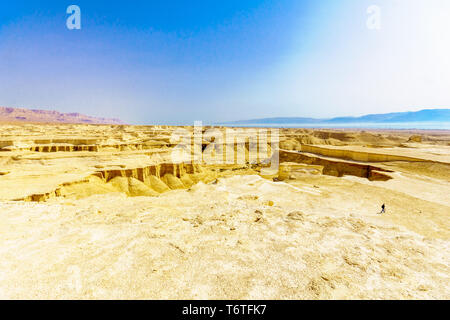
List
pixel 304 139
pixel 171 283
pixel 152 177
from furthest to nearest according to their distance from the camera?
pixel 304 139, pixel 152 177, pixel 171 283

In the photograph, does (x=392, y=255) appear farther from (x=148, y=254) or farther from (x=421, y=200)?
(x=421, y=200)

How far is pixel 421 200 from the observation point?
11.8 meters

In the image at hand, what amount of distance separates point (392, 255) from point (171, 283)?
5725 mm

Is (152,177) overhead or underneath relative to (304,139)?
underneath

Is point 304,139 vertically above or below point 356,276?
above

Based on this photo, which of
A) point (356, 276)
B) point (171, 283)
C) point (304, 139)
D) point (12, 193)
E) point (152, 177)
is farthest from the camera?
point (304, 139)

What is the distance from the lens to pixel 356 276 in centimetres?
464

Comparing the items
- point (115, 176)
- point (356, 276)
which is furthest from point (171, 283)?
point (115, 176)
